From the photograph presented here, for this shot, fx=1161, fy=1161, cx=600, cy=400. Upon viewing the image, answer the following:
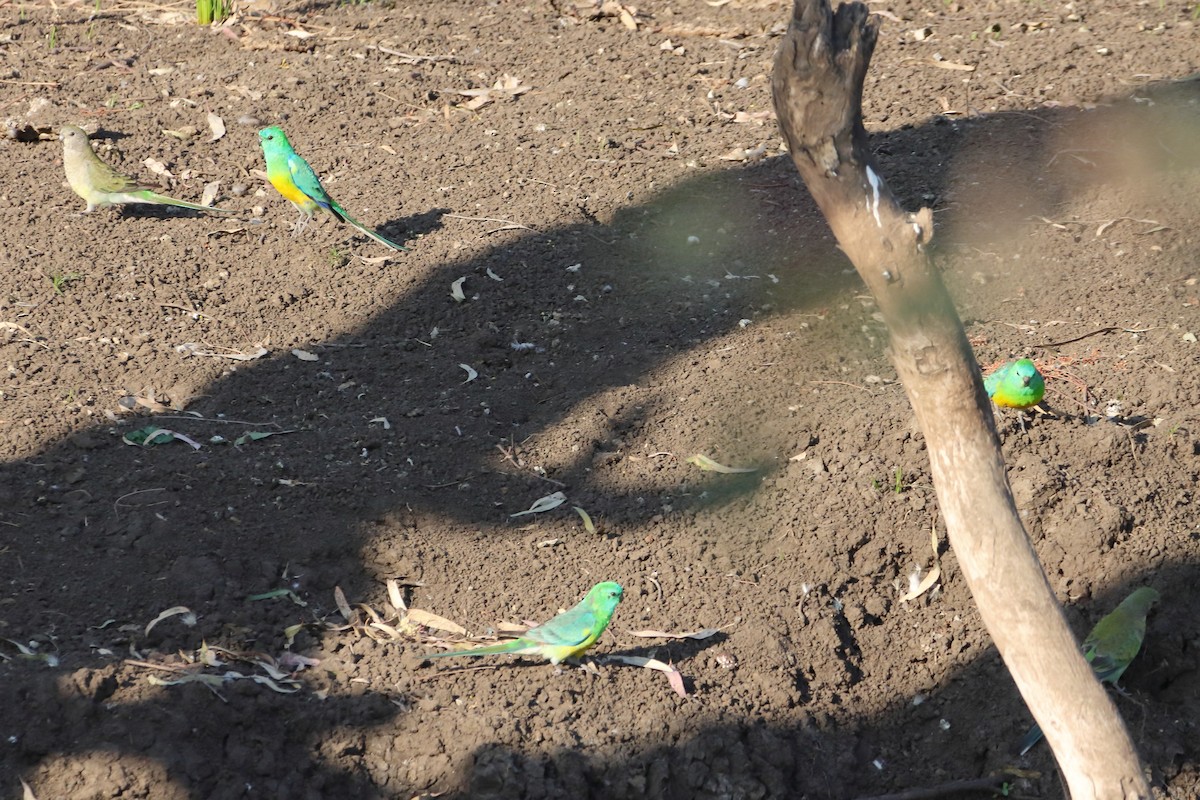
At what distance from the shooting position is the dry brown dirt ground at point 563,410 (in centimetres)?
379

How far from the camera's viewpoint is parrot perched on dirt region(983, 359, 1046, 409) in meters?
4.60

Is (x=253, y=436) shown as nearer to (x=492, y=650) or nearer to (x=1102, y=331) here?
(x=492, y=650)

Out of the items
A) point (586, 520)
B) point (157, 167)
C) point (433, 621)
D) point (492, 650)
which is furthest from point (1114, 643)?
point (157, 167)

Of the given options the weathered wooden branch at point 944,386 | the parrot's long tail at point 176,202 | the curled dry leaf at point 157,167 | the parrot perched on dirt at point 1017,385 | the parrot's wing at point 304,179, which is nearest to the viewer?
the weathered wooden branch at point 944,386

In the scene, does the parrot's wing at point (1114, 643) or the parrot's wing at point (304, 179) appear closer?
the parrot's wing at point (1114, 643)

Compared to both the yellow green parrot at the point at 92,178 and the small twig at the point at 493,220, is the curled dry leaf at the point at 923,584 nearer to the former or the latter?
the small twig at the point at 493,220

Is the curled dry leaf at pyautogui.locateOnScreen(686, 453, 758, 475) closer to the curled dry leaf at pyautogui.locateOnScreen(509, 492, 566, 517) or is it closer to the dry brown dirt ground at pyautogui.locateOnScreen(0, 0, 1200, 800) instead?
the dry brown dirt ground at pyautogui.locateOnScreen(0, 0, 1200, 800)

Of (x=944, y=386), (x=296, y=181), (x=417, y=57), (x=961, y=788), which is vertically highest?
(x=944, y=386)

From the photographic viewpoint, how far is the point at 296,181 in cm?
655

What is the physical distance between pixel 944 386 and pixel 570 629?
5.17 ft

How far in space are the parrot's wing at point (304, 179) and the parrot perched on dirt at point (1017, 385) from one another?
3.83 m

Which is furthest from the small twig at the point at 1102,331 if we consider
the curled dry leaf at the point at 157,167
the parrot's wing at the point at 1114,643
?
the curled dry leaf at the point at 157,167

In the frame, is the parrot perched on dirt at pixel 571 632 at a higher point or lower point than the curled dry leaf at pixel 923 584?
higher

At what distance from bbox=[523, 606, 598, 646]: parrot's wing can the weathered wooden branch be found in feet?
4.26
